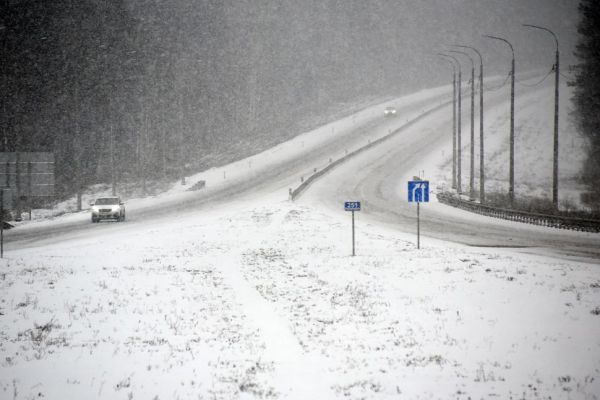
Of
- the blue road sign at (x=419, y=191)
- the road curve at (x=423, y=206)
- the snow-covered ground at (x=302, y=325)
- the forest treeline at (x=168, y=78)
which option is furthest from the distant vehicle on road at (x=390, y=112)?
the blue road sign at (x=419, y=191)

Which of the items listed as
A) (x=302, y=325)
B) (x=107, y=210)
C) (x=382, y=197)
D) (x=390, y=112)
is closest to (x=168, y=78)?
(x=390, y=112)

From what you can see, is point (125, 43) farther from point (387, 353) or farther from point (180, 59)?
point (387, 353)

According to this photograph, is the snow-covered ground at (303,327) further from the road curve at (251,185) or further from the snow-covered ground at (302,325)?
the road curve at (251,185)

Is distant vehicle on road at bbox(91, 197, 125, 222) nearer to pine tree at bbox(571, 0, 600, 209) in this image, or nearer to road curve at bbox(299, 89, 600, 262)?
road curve at bbox(299, 89, 600, 262)

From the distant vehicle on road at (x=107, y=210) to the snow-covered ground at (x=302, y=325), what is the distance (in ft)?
46.0

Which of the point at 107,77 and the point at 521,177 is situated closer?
the point at 521,177

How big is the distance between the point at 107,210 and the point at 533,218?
91.4 ft

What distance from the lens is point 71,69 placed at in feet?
257

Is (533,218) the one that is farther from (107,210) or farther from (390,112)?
(390,112)

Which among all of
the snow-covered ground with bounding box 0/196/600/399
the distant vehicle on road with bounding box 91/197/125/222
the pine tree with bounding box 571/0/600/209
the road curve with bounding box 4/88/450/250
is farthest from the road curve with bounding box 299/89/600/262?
the distant vehicle on road with bounding box 91/197/125/222

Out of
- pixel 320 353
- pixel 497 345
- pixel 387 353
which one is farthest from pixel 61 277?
pixel 497 345

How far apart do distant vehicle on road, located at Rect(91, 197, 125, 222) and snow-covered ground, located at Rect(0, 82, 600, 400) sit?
46.0 ft

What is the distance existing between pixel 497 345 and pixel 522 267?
7.22 meters

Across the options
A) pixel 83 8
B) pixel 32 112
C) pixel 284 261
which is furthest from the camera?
pixel 83 8
